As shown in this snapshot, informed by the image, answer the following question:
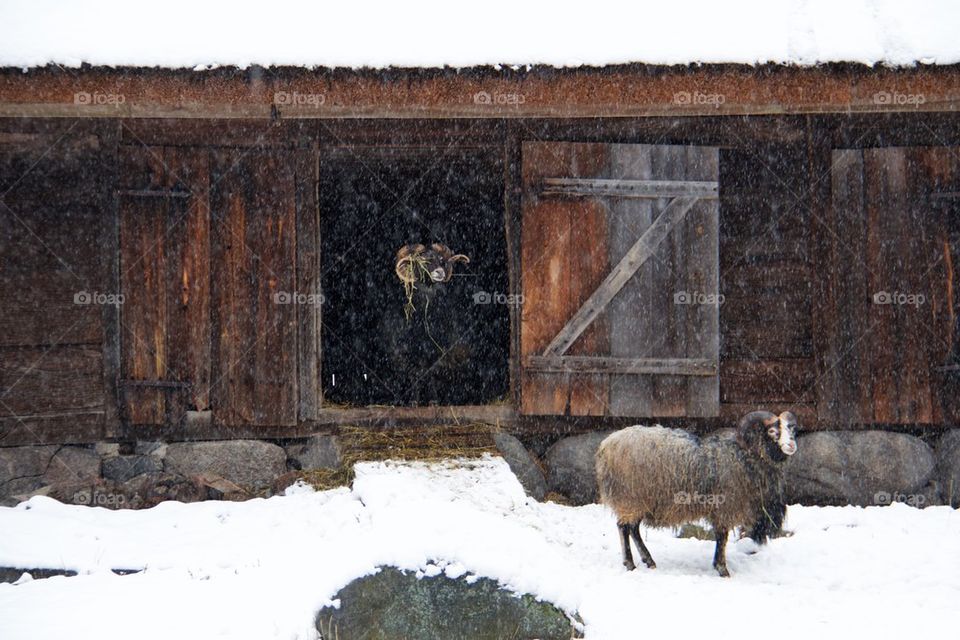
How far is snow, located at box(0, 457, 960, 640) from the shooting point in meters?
5.10

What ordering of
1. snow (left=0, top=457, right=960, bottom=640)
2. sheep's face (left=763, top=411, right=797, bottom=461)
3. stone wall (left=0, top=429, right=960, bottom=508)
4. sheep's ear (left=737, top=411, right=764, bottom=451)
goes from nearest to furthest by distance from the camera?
1. snow (left=0, top=457, right=960, bottom=640)
2. sheep's face (left=763, top=411, right=797, bottom=461)
3. sheep's ear (left=737, top=411, right=764, bottom=451)
4. stone wall (left=0, top=429, right=960, bottom=508)

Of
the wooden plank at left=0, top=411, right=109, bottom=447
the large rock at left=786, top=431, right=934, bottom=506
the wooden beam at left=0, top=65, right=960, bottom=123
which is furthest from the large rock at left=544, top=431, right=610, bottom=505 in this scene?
the wooden plank at left=0, top=411, right=109, bottom=447

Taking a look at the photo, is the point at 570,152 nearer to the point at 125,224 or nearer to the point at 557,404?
the point at 557,404

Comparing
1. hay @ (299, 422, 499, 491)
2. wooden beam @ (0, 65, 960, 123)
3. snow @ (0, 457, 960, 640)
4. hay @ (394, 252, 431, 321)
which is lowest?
snow @ (0, 457, 960, 640)

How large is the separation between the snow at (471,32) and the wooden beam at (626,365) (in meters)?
2.56

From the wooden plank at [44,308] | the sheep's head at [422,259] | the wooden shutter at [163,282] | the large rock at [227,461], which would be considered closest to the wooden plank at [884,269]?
the sheep's head at [422,259]

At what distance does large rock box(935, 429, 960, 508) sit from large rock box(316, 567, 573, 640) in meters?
5.02

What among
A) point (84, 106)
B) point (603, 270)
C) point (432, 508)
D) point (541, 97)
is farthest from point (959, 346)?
point (84, 106)

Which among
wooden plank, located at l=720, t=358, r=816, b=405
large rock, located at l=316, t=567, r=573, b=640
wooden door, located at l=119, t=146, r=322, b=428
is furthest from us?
wooden plank, located at l=720, t=358, r=816, b=405

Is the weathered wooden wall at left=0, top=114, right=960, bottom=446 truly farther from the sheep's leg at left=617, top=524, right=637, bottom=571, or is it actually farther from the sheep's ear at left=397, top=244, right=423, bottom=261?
the sheep's leg at left=617, top=524, right=637, bottom=571

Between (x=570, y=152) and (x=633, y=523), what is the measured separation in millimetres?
3447

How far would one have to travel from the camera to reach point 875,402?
8.47 m

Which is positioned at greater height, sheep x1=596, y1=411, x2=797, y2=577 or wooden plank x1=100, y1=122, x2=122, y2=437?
wooden plank x1=100, y1=122, x2=122, y2=437

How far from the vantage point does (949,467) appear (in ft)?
27.5
